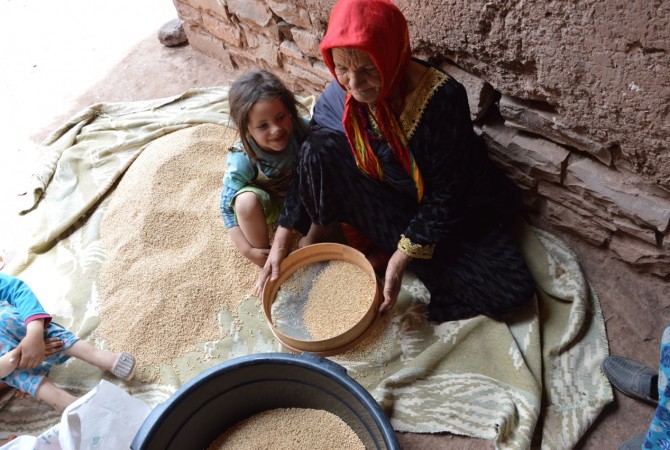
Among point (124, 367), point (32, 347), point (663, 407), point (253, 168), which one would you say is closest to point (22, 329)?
point (32, 347)

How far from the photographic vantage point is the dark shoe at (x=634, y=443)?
143 centimetres

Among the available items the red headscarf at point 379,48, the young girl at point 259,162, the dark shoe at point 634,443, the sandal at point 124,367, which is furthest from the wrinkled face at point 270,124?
the dark shoe at point 634,443

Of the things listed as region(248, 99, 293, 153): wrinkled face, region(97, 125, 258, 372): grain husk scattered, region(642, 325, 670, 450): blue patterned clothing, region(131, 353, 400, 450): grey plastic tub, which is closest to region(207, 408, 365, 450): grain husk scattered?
region(131, 353, 400, 450): grey plastic tub

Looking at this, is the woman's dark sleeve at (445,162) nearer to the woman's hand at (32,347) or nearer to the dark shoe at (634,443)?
the dark shoe at (634,443)

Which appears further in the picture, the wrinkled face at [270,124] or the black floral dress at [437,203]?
the wrinkled face at [270,124]

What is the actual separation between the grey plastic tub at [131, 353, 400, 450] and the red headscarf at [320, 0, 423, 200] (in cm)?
63

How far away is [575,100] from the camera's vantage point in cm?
153

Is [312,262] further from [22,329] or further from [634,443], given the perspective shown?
[634,443]

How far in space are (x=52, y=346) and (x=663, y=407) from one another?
1763 millimetres

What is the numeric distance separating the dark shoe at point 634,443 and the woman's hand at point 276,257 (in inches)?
45.1

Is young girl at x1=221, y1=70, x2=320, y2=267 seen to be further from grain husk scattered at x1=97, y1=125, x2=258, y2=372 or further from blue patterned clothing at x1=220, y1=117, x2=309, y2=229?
grain husk scattered at x1=97, y1=125, x2=258, y2=372

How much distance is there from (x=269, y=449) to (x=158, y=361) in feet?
1.76

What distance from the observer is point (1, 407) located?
1892 millimetres

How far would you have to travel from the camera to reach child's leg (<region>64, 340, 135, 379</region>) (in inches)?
72.4
